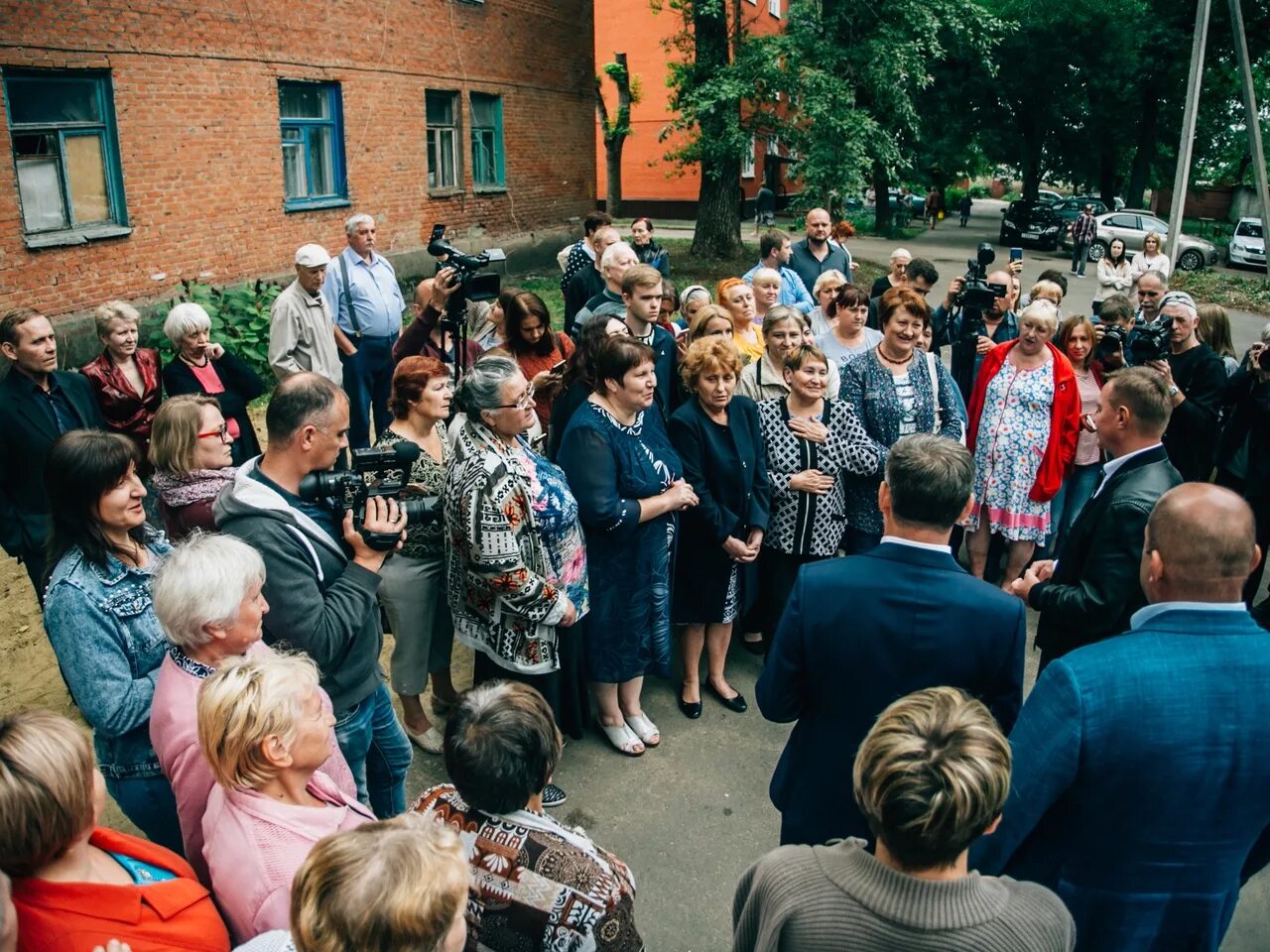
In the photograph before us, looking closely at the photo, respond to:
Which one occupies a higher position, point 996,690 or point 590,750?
point 996,690

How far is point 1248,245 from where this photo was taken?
24.0 meters

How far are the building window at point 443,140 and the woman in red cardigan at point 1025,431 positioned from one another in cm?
1216

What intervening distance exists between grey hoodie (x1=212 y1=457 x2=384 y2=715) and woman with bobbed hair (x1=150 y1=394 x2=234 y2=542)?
519mm

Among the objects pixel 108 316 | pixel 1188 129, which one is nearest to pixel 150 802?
pixel 108 316

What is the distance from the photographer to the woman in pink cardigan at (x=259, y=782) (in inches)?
80.3

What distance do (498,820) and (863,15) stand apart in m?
17.3

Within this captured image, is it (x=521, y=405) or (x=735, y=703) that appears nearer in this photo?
(x=521, y=405)

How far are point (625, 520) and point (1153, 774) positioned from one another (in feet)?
7.14

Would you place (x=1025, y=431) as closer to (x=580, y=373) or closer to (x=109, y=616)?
(x=580, y=373)

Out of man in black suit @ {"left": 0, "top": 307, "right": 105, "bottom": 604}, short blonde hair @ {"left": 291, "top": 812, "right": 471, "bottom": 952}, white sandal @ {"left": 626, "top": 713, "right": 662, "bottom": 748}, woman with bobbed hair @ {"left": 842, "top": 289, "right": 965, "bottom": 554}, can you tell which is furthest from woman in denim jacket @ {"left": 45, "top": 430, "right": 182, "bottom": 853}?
woman with bobbed hair @ {"left": 842, "top": 289, "right": 965, "bottom": 554}

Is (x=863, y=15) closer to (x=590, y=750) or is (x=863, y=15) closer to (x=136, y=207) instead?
(x=136, y=207)

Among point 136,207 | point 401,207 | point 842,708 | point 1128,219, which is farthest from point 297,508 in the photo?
point 1128,219

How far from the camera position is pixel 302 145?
1254 cm

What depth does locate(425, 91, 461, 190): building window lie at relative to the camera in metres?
15.3
